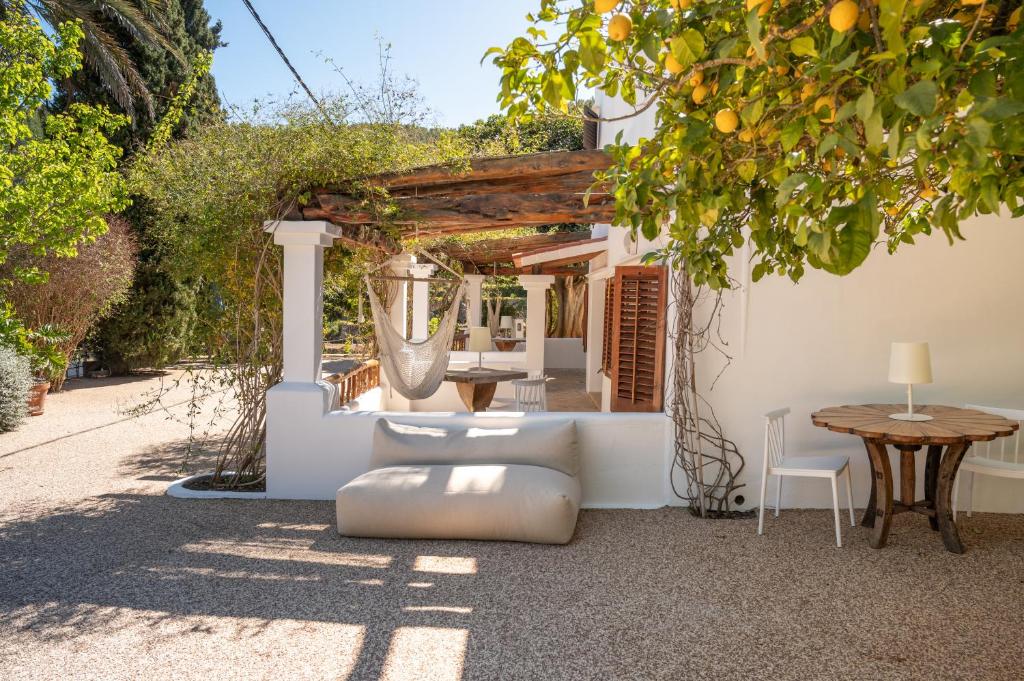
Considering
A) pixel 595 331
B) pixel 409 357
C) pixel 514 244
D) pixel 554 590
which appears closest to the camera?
pixel 554 590

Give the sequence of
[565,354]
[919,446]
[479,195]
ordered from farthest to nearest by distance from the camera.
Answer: [565,354] < [479,195] < [919,446]

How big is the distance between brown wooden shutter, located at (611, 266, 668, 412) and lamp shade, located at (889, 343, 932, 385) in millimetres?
1581

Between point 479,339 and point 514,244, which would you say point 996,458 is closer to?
point 479,339

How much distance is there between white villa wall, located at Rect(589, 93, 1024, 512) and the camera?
17.2 ft

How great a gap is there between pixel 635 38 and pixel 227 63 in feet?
56.6

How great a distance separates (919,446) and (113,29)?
554 inches

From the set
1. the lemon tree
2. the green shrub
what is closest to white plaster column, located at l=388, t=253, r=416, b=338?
the green shrub

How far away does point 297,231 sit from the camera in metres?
5.48

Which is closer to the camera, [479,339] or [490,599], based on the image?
[490,599]

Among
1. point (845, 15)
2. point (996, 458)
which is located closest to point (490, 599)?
point (845, 15)

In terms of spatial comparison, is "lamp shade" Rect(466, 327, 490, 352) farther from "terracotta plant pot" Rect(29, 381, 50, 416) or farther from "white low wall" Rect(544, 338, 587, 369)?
"white low wall" Rect(544, 338, 587, 369)

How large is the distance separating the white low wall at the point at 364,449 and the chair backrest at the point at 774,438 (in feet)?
2.47

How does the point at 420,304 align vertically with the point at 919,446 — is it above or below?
above

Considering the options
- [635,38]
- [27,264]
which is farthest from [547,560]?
[27,264]
